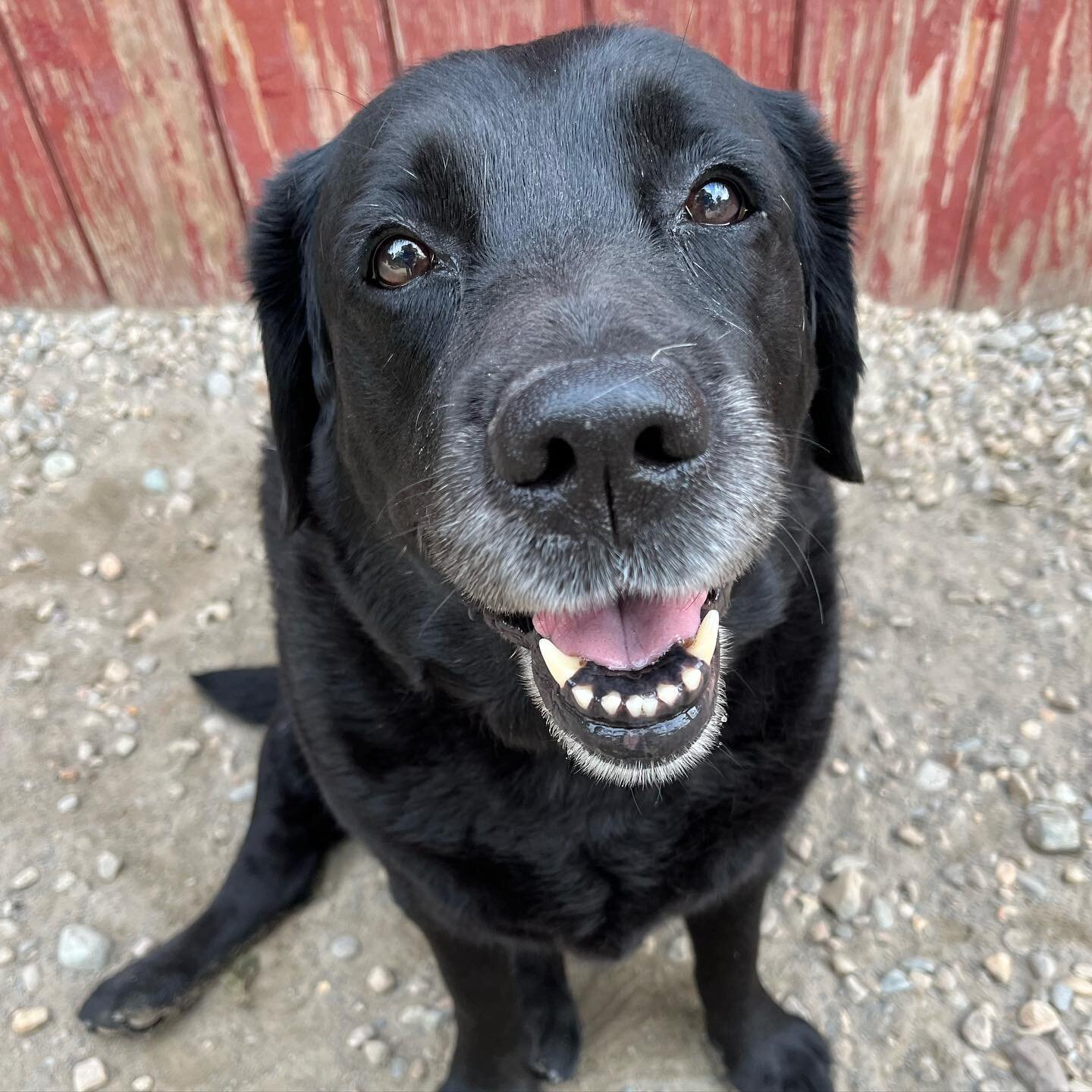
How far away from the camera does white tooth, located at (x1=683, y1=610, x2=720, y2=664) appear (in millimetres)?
1264

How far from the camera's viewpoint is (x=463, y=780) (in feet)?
5.11

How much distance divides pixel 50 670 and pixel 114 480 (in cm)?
71

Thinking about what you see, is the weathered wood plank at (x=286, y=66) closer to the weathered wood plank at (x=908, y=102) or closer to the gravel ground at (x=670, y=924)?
the gravel ground at (x=670, y=924)

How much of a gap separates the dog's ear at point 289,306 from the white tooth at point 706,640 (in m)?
0.81

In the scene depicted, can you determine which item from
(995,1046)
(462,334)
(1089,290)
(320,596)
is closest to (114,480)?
(320,596)

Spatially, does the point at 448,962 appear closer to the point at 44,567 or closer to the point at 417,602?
the point at 417,602

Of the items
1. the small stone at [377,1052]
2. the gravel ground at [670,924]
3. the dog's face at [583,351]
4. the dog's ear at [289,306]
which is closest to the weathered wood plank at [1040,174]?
the gravel ground at [670,924]

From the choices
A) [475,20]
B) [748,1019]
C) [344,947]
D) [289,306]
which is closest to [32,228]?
[475,20]

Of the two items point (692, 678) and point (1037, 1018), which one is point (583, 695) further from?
point (1037, 1018)

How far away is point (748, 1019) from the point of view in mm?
1840

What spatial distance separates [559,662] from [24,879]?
1.76m

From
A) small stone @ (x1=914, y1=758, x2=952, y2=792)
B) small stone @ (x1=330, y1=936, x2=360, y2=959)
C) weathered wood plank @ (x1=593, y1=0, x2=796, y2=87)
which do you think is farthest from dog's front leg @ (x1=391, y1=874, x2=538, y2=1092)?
weathered wood plank @ (x1=593, y1=0, x2=796, y2=87)

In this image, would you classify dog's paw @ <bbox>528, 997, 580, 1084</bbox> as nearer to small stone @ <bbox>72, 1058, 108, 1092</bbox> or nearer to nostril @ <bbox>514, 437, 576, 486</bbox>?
small stone @ <bbox>72, 1058, 108, 1092</bbox>

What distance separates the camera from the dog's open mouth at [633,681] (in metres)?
1.21
